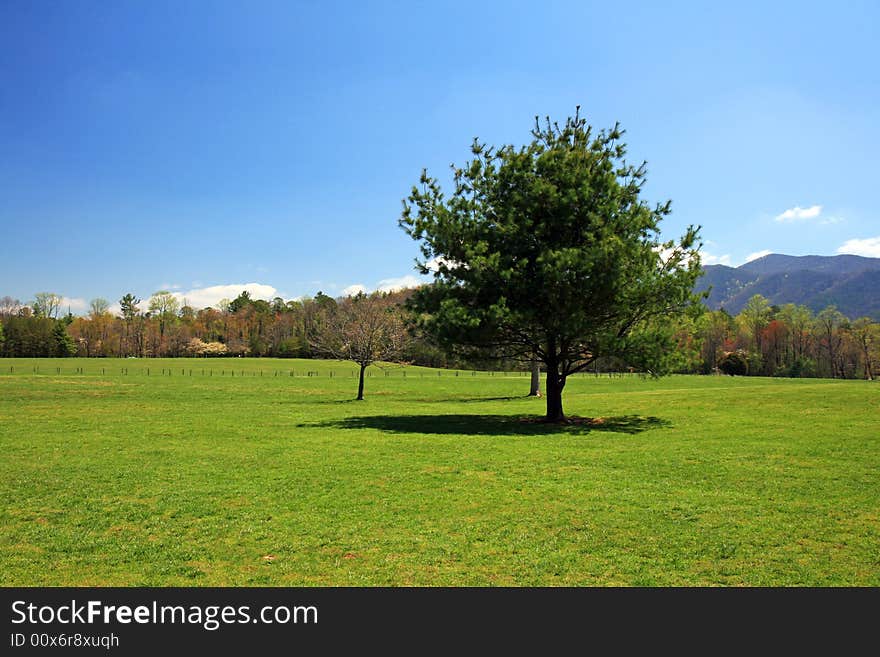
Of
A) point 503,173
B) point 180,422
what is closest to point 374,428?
point 180,422

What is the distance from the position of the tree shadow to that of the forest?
19326 mm

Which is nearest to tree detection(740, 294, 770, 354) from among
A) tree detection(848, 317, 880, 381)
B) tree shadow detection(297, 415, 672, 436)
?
tree detection(848, 317, 880, 381)

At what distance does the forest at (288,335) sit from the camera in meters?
97.9

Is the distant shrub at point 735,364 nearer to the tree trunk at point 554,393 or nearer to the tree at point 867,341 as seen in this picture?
the tree at point 867,341

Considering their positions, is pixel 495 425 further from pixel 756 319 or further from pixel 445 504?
pixel 756 319

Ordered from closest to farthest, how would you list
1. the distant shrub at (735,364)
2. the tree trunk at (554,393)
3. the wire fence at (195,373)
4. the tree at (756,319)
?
the tree trunk at (554,393) < the wire fence at (195,373) < the distant shrub at (735,364) < the tree at (756,319)

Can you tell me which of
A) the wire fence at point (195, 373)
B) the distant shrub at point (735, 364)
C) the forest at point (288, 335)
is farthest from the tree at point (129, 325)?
the distant shrub at point (735, 364)

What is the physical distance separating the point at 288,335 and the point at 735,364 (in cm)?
9990

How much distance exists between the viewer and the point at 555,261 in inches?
872

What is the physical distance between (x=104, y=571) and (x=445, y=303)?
16317mm

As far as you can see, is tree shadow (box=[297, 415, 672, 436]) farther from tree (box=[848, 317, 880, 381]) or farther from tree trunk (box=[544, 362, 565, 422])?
tree (box=[848, 317, 880, 381])

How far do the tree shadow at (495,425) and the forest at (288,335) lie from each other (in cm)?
1933

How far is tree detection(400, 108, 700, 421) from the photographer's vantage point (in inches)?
883
